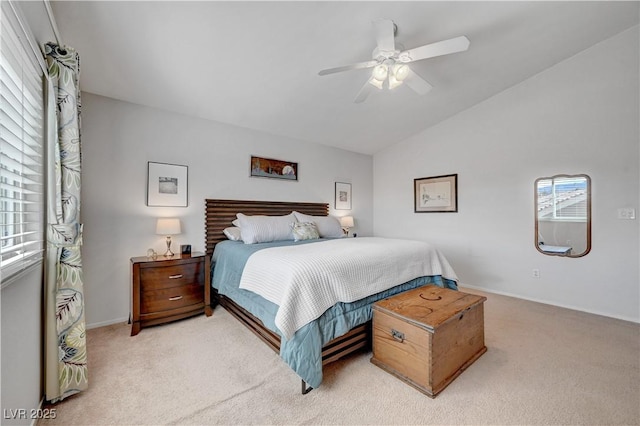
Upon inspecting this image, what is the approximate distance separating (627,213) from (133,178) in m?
5.53

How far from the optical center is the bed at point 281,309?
1.78 meters

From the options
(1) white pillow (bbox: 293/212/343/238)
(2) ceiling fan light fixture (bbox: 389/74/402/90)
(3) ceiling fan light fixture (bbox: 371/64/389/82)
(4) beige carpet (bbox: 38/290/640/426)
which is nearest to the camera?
(4) beige carpet (bbox: 38/290/640/426)

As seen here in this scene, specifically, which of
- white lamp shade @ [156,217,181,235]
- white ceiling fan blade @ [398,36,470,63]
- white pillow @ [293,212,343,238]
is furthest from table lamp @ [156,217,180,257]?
white ceiling fan blade @ [398,36,470,63]

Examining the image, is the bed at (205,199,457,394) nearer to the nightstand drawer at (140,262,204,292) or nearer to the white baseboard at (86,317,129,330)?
the nightstand drawer at (140,262,204,292)

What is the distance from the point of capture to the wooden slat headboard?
11.6ft

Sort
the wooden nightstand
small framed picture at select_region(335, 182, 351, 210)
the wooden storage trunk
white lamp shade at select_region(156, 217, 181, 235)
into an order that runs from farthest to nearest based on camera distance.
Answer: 1. small framed picture at select_region(335, 182, 351, 210)
2. white lamp shade at select_region(156, 217, 181, 235)
3. the wooden nightstand
4. the wooden storage trunk

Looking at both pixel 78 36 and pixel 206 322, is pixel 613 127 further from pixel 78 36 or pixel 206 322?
pixel 78 36

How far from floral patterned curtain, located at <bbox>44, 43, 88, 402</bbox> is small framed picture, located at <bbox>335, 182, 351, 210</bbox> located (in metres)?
3.81

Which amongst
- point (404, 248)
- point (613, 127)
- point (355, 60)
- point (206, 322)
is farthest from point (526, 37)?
point (206, 322)

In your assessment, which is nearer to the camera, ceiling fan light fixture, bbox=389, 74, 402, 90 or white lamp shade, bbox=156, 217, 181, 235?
ceiling fan light fixture, bbox=389, 74, 402, 90

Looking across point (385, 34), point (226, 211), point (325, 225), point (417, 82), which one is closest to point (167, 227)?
point (226, 211)

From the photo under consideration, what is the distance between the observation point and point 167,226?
295cm

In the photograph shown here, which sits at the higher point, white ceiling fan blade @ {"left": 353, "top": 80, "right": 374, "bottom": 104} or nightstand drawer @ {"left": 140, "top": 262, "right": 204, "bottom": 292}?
white ceiling fan blade @ {"left": 353, "top": 80, "right": 374, "bottom": 104}

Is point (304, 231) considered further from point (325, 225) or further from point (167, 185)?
point (167, 185)
